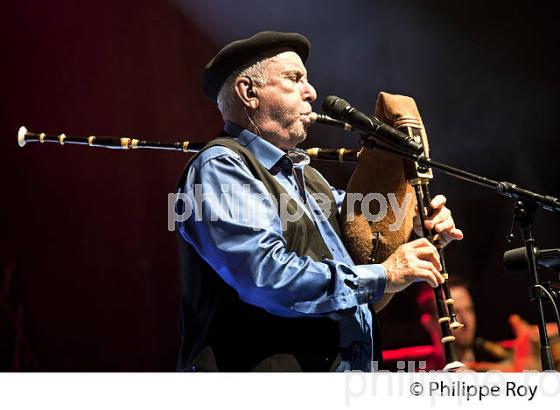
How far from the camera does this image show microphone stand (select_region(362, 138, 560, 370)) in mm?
2094

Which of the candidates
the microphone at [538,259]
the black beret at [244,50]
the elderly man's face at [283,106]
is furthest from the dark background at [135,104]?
the microphone at [538,259]

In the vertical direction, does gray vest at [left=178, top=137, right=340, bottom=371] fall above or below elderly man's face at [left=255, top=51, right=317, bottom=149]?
below

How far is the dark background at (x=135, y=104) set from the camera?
389 centimetres

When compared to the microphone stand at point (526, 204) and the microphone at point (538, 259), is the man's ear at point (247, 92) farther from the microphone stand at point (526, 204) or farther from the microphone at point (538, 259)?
the microphone at point (538, 259)

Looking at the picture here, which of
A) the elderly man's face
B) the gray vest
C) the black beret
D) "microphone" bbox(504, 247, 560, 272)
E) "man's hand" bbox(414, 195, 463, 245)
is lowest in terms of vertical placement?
the gray vest

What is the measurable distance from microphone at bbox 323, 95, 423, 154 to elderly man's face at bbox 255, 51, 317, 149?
0.19 meters

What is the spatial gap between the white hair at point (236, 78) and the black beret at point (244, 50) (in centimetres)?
2

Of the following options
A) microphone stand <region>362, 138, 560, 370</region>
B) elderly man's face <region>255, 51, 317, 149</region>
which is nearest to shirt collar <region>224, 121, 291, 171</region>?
elderly man's face <region>255, 51, 317, 149</region>

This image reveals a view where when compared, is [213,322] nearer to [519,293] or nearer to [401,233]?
[401,233]

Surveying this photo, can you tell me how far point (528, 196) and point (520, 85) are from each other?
239 centimetres

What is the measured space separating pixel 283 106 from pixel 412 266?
65 centimetres

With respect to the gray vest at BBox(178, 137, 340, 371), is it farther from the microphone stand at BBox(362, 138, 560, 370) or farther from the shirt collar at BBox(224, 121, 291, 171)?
the microphone stand at BBox(362, 138, 560, 370)

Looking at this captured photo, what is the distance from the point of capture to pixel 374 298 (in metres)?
2.01
